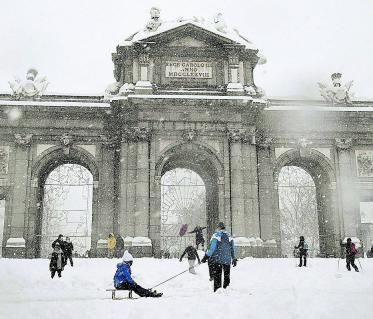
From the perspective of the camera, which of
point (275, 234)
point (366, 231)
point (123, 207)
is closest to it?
point (123, 207)

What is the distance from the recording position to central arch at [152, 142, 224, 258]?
26266 millimetres

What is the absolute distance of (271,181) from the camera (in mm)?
28094

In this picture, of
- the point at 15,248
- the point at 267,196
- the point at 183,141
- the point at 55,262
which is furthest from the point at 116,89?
the point at 55,262

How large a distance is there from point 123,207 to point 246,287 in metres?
12.8

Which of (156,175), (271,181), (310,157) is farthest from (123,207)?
(310,157)

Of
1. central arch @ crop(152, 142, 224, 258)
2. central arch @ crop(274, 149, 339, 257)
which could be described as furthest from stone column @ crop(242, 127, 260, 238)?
central arch @ crop(274, 149, 339, 257)

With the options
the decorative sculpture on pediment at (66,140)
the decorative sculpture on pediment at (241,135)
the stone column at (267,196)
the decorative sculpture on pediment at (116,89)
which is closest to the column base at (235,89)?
the decorative sculpture on pediment at (241,135)

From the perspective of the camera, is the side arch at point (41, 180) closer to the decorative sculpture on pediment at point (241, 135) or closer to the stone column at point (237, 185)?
the stone column at point (237, 185)

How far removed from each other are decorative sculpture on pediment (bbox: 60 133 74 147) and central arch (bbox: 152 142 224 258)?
5065 mm

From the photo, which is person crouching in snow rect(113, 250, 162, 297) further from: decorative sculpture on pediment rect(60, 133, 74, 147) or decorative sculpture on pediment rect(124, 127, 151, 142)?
decorative sculpture on pediment rect(60, 133, 74, 147)

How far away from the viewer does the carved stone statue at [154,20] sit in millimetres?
27547

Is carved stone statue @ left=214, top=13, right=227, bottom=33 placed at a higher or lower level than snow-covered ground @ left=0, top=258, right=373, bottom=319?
higher

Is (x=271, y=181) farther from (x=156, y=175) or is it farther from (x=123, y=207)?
(x=123, y=207)

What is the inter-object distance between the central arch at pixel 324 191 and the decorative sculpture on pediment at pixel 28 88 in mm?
13323
